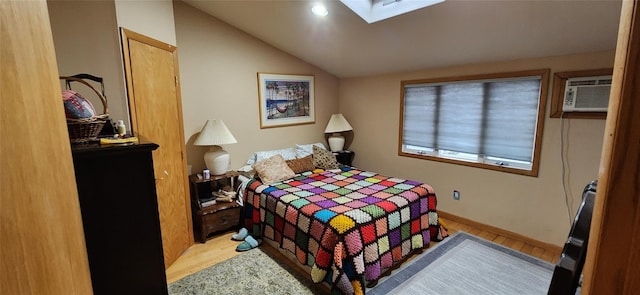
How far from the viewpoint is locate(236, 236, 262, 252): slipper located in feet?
9.16

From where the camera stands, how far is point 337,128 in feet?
14.1

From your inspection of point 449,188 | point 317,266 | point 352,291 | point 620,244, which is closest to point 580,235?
point 620,244

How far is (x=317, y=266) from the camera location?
2.13 metres

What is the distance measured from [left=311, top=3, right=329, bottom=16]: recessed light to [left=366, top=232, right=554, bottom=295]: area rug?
245 centimetres

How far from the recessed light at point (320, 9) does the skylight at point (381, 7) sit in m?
0.23

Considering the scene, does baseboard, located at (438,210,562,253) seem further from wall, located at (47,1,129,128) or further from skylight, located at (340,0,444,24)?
wall, located at (47,1,129,128)

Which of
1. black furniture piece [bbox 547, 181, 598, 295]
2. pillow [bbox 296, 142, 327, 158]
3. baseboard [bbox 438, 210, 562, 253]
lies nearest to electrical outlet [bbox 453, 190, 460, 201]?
baseboard [bbox 438, 210, 562, 253]

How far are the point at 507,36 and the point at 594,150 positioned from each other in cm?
123

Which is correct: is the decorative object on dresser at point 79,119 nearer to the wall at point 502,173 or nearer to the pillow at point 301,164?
the pillow at point 301,164

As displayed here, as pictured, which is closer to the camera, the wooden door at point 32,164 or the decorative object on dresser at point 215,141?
the wooden door at point 32,164

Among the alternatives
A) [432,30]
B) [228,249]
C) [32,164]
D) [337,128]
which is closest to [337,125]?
[337,128]

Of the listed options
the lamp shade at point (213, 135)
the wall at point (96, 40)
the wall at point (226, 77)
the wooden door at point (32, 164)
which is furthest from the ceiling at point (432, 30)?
the wooden door at point (32, 164)

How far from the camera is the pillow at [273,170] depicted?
3.12 metres

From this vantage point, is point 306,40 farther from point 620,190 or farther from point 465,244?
point 620,190
